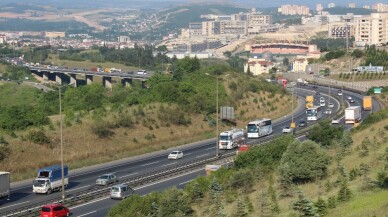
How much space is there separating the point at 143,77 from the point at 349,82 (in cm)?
3547

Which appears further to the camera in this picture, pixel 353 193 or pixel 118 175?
pixel 118 175

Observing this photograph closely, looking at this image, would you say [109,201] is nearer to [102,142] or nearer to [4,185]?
[4,185]

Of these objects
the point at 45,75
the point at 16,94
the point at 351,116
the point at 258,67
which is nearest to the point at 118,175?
the point at 351,116

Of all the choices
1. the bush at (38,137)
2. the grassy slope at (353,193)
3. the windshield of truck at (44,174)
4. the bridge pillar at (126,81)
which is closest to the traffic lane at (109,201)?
the windshield of truck at (44,174)

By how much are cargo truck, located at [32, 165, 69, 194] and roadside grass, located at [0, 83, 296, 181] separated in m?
6.22

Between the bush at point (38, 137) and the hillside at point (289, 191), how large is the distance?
18.5m

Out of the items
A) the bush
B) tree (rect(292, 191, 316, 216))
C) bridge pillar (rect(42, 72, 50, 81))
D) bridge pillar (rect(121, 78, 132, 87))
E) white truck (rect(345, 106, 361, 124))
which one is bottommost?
bridge pillar (rect(42, 72, 50, 81))

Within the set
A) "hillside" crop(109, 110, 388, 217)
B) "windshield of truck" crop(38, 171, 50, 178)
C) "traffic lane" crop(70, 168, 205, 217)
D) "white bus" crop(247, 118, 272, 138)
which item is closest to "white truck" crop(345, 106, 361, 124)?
"white bus" crop(247, 118, 272, 138)

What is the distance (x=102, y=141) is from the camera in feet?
200

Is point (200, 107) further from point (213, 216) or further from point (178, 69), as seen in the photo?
point (213, 216)

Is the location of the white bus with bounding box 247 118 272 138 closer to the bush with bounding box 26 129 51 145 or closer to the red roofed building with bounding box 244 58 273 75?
the bush with bounding box 26 129 51 145

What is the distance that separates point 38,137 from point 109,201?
18.3 meters

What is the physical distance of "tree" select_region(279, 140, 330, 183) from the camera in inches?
1283

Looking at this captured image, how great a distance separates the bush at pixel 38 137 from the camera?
54594 mm
